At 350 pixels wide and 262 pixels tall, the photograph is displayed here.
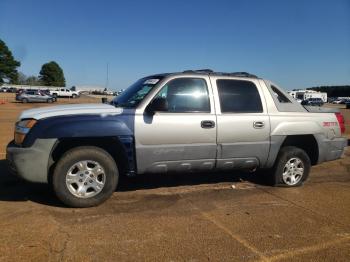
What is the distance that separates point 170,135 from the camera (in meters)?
5.48

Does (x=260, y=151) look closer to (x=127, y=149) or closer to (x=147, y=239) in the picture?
(x=127, y=149)

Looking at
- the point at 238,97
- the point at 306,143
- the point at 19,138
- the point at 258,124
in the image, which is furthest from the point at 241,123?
the point at 19,138

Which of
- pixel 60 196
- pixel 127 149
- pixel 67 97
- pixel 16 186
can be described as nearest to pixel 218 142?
pixel 127 149

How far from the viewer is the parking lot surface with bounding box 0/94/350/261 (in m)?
3.94

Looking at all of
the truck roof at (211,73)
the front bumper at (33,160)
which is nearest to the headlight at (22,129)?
the front bumper at (33,160)

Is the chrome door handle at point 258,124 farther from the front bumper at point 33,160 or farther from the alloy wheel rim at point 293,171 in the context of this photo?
the front bumper at point 33,160

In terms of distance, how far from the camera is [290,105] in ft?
21.4

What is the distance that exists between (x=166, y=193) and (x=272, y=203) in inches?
61.7

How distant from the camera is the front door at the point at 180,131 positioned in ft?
17.7

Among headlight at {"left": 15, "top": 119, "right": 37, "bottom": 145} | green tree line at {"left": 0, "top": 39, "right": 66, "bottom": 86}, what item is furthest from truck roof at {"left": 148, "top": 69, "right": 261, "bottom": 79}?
green tree line at {"left": 0, "top": 39, "right": 66, "bottom": 86}

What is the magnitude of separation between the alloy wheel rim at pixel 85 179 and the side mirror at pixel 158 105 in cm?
101

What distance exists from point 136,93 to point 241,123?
163cm

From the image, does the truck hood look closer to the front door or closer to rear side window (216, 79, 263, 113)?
the front door

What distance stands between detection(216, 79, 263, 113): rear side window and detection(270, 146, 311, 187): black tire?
908mm
